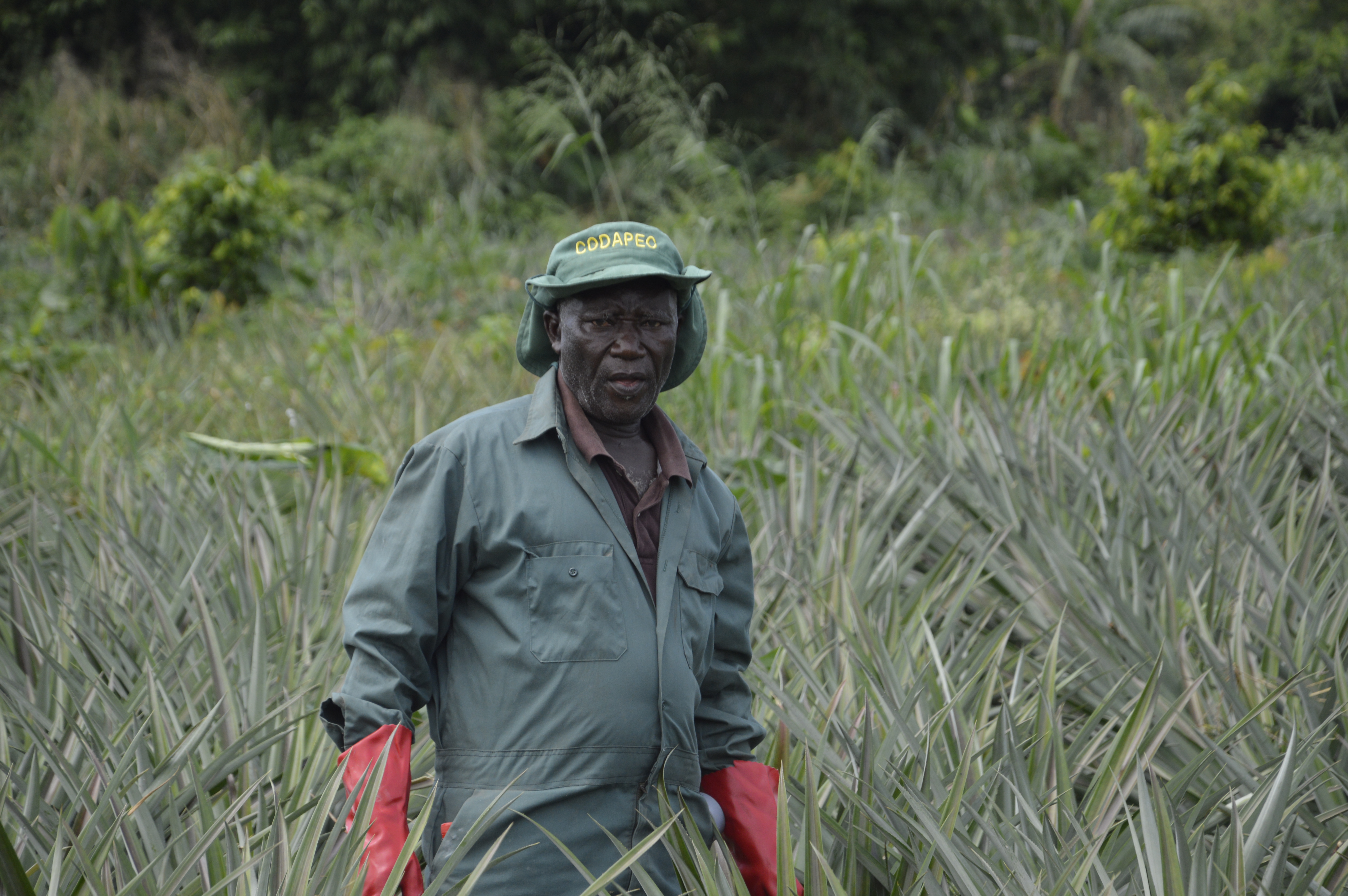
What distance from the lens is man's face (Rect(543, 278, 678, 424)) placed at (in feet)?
5.01

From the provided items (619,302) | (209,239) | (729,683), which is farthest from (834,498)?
(209,239)

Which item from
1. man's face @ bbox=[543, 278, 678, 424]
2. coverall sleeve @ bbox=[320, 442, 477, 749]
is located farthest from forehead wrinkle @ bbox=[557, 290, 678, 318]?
coverall sleeve @ bbox=[320, 442, 477, 749]

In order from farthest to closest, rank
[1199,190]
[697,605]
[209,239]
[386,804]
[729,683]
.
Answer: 1. [1199,190]
2. [209,239]
3. [729,683]
4. [697,605]
5. [386,804]

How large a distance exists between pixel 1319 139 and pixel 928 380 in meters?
13.8

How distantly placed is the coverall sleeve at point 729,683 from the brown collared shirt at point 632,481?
173 millimetres

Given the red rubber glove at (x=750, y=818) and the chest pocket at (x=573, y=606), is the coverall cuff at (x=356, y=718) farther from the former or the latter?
the red rubber glove at (x=750, y=818)

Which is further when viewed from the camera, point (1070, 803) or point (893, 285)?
point (893, 285)

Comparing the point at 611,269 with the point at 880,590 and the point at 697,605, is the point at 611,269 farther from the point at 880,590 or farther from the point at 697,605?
the point at 880,590

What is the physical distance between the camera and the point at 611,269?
148 cm

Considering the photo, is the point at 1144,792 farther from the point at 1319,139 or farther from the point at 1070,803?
the point at 1319,139

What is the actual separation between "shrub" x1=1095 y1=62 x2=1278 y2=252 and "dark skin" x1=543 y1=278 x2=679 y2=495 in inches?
259

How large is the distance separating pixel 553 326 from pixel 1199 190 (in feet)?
22.3

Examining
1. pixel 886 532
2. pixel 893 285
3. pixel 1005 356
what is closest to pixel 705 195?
pixel 893 285

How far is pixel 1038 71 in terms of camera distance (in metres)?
21.2
